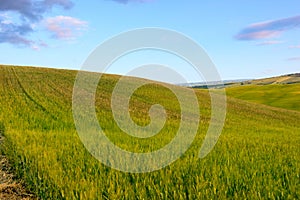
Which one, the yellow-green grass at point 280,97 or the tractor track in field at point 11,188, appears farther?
the yellow-green grass at point 280,97

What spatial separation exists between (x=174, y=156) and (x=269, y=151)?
11.2 feet

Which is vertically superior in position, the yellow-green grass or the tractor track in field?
the tractor track in field

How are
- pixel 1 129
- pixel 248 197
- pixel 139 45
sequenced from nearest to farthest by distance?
1. pixel 248 197
2. pixel 139 45
3. pixel 1 129

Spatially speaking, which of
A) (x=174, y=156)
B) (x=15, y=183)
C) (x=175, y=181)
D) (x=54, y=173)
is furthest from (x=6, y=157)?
(x=175, y=181)

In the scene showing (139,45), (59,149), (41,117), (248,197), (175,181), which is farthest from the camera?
(41,117)

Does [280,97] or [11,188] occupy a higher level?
[11,188]

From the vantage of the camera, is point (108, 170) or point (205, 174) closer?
point (205, 174)

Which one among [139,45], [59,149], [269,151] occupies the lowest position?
[269,151]

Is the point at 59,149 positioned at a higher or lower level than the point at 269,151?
higher

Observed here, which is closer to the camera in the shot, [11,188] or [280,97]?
[11,188]

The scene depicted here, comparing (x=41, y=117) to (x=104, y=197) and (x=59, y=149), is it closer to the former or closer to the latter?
(x=59, y=149)

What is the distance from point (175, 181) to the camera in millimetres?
5801

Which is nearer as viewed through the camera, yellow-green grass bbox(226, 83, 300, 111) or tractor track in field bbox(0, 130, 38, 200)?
tractor track in field bbox(0, 130, 38, 200)

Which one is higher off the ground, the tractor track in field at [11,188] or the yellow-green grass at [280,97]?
the tractor track in field at [11,188]
